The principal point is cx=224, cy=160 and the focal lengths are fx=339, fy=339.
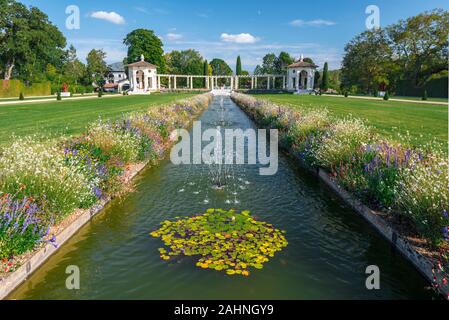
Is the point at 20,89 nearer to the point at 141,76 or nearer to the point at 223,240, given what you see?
the point at 141,76

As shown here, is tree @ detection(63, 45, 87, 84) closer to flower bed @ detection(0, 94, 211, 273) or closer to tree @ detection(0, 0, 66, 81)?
tree @ detection(0, 0, 66, 81)

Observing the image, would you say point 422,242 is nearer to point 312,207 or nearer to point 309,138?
point 312,207

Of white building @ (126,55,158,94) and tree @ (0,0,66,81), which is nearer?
tree @ (0,0,66,81)

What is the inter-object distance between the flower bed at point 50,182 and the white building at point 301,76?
77.9m


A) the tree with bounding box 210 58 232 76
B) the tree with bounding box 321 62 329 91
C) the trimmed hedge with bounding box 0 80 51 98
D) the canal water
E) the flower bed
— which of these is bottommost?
the canal water

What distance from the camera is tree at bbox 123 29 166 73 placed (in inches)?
3497

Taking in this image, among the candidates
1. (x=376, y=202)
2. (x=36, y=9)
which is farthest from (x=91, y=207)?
(x=36, y=9)

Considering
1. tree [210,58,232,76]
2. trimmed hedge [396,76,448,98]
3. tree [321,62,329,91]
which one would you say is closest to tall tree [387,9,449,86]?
trimmed hedge [396,76,448,98]

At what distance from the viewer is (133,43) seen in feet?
293

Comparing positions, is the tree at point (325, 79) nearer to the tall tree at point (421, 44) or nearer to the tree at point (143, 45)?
the tall tree at point (421, 44)

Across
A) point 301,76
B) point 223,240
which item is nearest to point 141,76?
point 301,76

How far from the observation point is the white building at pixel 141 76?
263 ft

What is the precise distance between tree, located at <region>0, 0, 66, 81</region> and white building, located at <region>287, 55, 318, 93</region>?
5439 centimetres
